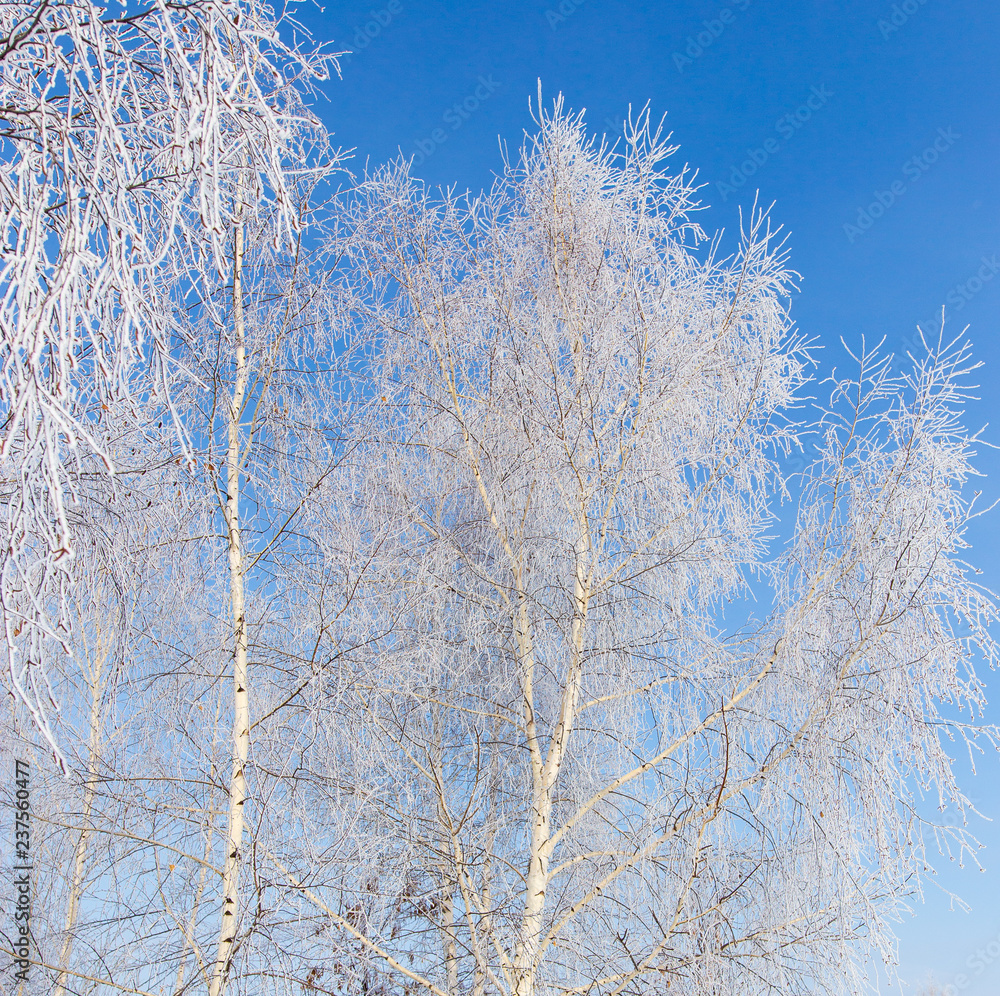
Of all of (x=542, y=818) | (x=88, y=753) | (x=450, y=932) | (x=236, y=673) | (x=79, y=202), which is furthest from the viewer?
(x=88, y=753)

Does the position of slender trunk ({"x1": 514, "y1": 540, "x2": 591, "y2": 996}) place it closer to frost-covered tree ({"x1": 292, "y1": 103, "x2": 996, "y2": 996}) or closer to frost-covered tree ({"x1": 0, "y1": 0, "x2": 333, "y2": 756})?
frost-covered tree ({"x1": 292, "y1": 103, "x2": 996, "y2": 996})

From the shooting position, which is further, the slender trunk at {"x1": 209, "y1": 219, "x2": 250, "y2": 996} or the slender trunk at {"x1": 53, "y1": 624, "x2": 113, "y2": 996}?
the slender trunk at {"x1": 53, "y1": 624, "x2": 113, "y2": 996}

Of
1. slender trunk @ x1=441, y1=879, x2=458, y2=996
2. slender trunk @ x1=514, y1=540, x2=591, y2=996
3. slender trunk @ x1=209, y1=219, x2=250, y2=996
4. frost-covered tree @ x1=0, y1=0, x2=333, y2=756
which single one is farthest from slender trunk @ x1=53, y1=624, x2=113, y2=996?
frost-covered tree @ x1=0, y1=0, x2=333, y2=756

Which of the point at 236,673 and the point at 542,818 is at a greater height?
the point at 236,673

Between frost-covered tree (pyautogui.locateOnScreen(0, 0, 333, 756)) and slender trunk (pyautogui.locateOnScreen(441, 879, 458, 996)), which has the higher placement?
frost-covered tree (pyautogui.locateOnScreen(0, 0, 333, 756))

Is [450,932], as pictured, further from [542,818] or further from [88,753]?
[88,753]

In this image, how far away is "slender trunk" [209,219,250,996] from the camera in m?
4.01

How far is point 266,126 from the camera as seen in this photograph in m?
2.67

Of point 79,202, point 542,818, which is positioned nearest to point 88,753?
point 542,818

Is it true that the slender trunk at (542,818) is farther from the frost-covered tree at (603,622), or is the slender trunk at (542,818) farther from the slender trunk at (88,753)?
the slender trunk at (88,753)

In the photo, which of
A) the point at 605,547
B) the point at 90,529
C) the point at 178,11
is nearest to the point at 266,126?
the point at 178,11

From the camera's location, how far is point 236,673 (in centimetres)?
432

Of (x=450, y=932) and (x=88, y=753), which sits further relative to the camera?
(x=88, y=753)

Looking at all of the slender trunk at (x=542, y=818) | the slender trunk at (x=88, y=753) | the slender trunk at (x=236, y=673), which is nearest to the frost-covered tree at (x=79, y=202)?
the slender trunk at (x=236, y=673)
